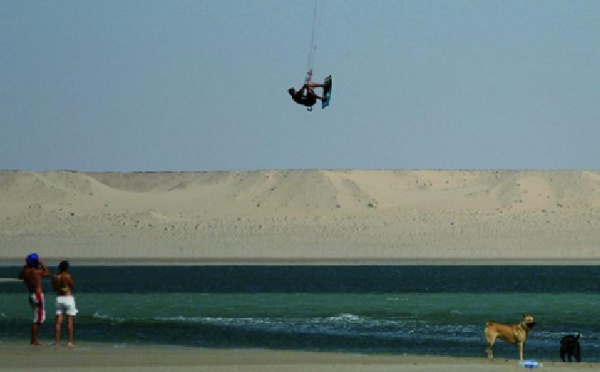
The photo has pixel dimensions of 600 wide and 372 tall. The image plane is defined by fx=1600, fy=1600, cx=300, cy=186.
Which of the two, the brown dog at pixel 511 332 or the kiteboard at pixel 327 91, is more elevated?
the kiteboard at pixel 327 91

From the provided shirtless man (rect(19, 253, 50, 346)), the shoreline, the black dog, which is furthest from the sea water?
shirtless man (rect(19, 253, 50, 346))

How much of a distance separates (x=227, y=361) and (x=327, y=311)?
14.4 metres

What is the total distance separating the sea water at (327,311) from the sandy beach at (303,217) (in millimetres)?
27010

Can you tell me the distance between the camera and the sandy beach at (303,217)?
317 ft

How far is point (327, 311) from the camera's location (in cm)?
3922

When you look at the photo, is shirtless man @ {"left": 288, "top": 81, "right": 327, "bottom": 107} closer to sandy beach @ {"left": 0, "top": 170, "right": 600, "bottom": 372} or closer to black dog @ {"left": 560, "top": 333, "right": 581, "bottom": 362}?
black dog @ {"left": 560, "top": 333, "right": 581, "bottom": 362}

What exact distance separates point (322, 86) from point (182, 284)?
1275 inches

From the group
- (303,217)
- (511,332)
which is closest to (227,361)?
(511,332)

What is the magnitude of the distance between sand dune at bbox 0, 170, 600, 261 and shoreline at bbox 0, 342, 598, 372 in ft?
216

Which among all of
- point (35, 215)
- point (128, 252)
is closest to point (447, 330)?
point (128, 252)

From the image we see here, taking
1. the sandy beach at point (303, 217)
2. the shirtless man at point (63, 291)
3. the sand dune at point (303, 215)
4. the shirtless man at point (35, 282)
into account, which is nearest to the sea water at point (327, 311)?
the shirtless man at point (63, 291)

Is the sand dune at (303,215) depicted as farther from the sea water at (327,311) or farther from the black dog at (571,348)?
the black dog at (571,348)

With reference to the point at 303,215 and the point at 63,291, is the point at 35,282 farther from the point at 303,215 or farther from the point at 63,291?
the point at 303,215

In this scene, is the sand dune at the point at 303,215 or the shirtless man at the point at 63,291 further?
the sand dune at the point at 303,215
